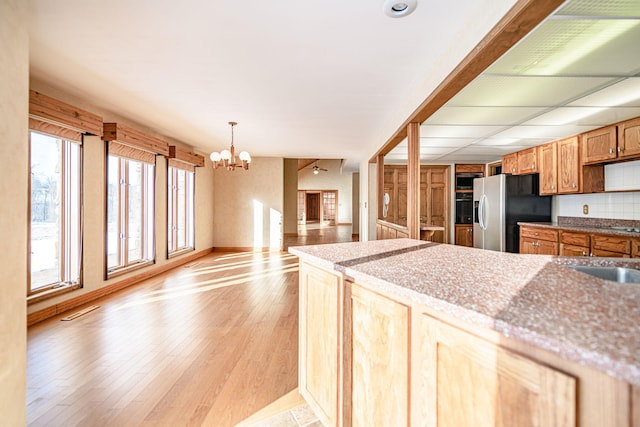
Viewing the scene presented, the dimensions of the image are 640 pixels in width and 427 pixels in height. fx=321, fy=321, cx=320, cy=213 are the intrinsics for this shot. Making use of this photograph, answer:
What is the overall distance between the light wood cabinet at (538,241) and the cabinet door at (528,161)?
1.06m

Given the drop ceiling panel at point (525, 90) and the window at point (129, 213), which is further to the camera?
the window at point (129, 213)

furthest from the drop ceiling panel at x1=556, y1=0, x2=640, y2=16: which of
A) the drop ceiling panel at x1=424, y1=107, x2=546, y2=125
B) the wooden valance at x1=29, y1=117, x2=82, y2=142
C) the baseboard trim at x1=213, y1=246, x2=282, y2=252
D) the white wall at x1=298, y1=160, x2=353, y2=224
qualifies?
the white wall at x1=298, y1=160, x2=353, y2=224

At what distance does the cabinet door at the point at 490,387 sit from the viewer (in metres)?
0.64

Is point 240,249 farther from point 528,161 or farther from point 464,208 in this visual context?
point 528,161

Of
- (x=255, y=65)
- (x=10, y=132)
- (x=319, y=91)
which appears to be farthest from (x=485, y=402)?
(x=319, y=91)

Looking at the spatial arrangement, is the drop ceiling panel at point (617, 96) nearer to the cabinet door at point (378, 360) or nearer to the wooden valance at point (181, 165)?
the cabinet door at point (378, 360)

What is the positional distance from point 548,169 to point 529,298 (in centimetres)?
517

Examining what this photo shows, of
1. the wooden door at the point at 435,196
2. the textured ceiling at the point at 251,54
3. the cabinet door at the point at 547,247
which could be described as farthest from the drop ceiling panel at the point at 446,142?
the wooden door at the point at 435,196

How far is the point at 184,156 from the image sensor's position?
20.0ft

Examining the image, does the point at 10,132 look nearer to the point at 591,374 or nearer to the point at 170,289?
the point at 591,374

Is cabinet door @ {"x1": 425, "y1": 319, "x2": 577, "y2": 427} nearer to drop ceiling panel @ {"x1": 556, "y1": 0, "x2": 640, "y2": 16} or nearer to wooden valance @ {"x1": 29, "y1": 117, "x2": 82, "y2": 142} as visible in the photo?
drop ceiling panel @ {"x1": 556, "y1": 0, "x2": 640, "y2": 16}

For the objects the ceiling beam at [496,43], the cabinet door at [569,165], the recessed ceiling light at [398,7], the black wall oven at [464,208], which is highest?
the recessed ceiling light at [398,7]

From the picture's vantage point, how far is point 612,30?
191 centimetres

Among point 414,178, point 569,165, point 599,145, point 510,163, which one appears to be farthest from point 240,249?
point 599,145
